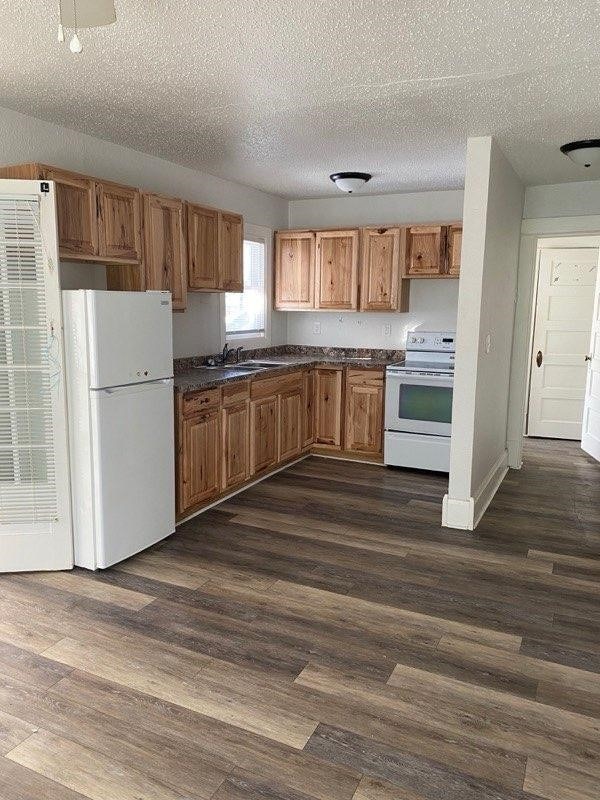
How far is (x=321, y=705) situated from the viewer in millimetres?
2260

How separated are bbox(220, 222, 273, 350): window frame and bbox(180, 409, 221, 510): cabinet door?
1.39m

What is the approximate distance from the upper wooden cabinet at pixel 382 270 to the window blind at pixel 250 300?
1.03m

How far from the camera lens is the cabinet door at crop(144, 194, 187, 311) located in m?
3.95

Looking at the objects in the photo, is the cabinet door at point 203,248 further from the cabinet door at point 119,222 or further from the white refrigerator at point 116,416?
the white refrigerator at point 116,416

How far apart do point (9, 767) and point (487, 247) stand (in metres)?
3.60

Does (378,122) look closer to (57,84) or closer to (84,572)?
(57,84)

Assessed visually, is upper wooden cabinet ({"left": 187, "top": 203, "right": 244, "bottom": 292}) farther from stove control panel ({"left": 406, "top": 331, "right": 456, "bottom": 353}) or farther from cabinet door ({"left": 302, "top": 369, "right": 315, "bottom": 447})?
stove control panel ({"left": 406, "top": 331, "right": 456, "bottom": 353})

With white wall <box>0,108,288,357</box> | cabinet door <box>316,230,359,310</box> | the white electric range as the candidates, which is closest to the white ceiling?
white wall <box>0,108,288,357</box>

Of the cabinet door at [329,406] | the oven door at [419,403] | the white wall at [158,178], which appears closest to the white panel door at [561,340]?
the oven door at [419,403]

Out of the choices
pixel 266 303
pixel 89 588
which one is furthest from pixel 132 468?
pixel 266 303

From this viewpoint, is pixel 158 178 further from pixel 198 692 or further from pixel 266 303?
pixel 198 692

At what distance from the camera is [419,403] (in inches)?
207

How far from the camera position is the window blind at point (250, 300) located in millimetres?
5621

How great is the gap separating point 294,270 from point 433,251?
141cm
